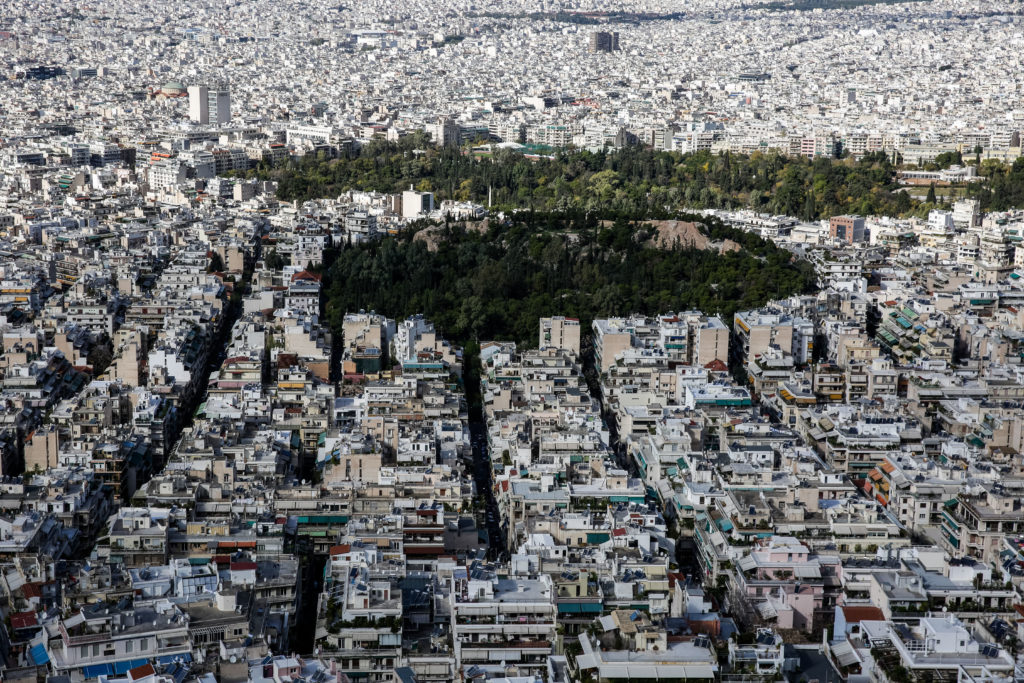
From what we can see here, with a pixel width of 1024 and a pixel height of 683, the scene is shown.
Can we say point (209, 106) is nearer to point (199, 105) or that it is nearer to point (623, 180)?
point (199, 105)

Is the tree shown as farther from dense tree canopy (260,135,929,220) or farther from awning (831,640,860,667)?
awning (831,640,860,667)

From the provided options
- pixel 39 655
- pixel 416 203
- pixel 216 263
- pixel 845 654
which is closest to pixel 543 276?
pixel 216 263

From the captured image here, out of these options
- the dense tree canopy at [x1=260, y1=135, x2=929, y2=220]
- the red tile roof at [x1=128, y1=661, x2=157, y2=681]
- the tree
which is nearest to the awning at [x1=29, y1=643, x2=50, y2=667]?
the red tile roof at [x1=128, y1=661, x2=157, y2=681]

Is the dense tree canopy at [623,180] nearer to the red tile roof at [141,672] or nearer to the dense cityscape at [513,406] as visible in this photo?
the dense cityscape at [513,406]

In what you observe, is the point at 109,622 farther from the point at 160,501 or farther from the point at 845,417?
the point at 845,417

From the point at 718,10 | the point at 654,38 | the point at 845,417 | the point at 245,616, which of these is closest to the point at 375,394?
the point at 845,417

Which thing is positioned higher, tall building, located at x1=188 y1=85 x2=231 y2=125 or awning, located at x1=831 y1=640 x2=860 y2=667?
tall building, located at x1=188 y1=85 x2=231 y2=125

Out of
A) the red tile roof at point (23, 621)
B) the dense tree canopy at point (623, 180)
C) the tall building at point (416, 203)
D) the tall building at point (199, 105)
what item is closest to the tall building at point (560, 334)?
the dense tree canopy at point (623, 180)
